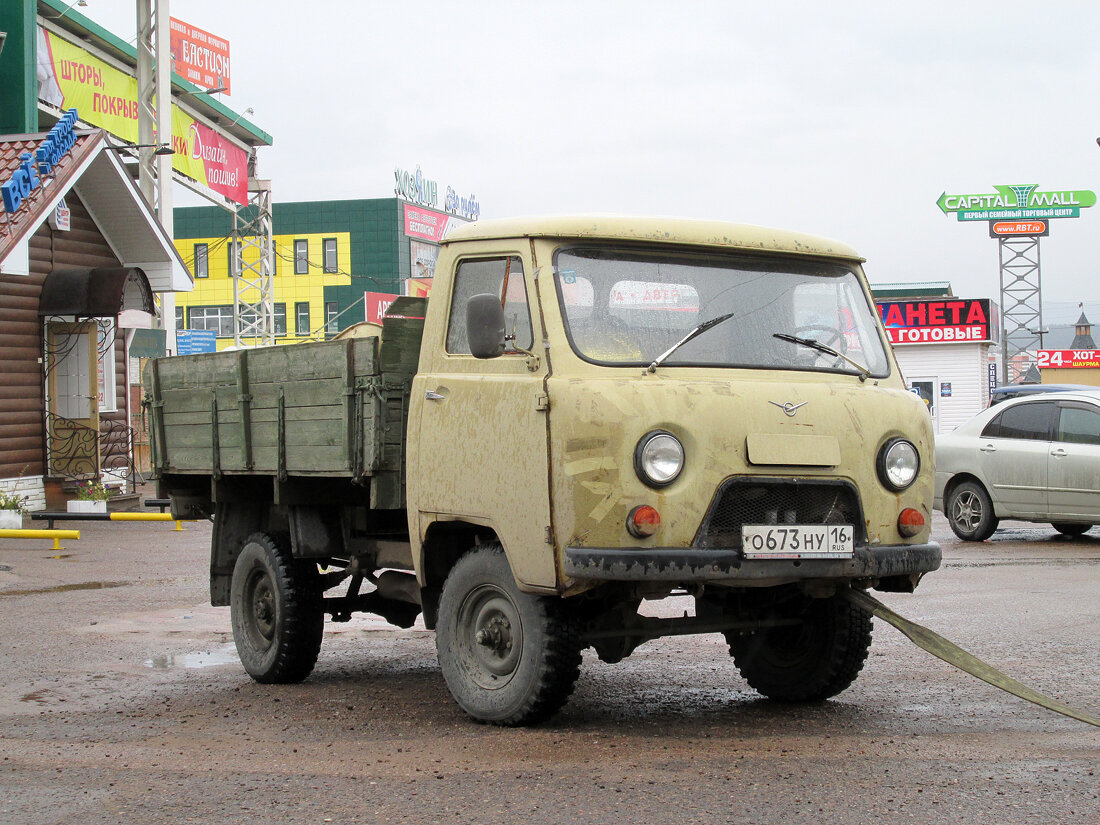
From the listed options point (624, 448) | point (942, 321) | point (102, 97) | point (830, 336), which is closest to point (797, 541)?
point (624, 448)

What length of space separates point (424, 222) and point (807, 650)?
73.9 m

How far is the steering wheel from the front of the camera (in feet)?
21.8

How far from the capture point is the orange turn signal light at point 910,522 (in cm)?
631

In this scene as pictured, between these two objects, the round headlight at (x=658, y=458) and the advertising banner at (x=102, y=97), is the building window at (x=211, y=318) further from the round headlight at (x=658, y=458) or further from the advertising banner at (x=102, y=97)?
the round headlight at (x=658, y=458)

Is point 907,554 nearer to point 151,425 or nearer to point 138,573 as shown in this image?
point 151,425

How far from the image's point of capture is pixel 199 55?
174 ft

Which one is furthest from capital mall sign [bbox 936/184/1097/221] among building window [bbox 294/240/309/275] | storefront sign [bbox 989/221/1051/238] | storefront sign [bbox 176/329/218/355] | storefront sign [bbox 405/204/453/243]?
storefront sign [bbox 176/329/218/355]

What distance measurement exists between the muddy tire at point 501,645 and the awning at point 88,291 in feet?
48.8

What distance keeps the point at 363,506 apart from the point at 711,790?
3.15 metres

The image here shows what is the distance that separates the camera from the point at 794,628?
7.23 m

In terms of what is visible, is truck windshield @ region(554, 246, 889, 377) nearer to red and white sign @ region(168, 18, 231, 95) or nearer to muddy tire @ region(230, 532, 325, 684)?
muddy tire @ region(230, 532, 325, 684)

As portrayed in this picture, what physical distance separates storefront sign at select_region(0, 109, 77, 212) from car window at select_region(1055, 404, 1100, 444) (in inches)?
531

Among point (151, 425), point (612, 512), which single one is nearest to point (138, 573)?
point (151, 425)

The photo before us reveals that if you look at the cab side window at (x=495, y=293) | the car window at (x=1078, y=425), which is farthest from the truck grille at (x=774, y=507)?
the car window at (x=1078, y=425)
